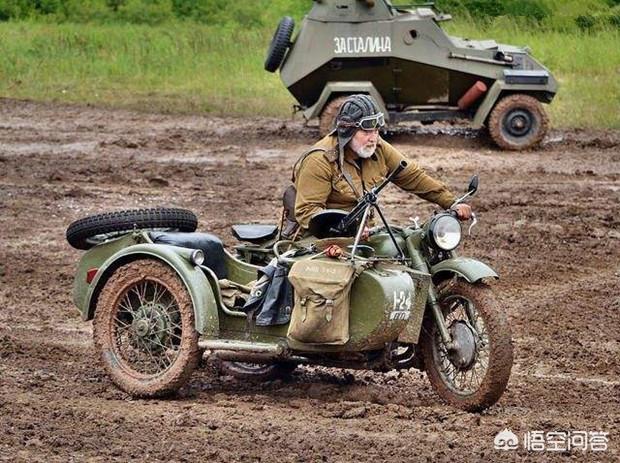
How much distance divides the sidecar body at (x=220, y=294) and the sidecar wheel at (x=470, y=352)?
208 millimetres

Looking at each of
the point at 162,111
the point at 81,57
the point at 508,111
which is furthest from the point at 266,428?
the point at 81,57

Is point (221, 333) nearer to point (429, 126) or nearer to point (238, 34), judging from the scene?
point (429, 126)

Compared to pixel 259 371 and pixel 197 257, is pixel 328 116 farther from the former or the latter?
pixel 197 257

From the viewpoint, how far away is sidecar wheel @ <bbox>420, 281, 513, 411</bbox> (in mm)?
7969

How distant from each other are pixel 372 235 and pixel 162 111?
15.9 meters

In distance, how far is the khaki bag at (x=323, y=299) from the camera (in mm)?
8000

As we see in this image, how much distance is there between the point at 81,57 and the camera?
2870 centimetres

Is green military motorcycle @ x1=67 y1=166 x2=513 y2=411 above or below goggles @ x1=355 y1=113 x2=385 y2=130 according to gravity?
below

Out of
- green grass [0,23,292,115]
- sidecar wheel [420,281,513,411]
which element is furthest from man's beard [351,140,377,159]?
green grass [0,23,292,115]

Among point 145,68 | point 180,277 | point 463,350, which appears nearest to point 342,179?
point 180,277

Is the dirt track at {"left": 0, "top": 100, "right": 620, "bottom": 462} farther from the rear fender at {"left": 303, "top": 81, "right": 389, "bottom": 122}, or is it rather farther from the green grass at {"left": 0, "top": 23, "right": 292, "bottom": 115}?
the green grass at {"left": 0, "top": 23, "right": 292, "bottom": 115}

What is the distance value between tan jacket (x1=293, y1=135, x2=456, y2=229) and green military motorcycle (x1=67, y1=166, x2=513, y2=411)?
14cm

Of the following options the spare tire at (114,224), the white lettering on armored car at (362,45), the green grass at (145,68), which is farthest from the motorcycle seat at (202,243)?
the green grass at (145,68)

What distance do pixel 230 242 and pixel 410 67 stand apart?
6.95 meters
